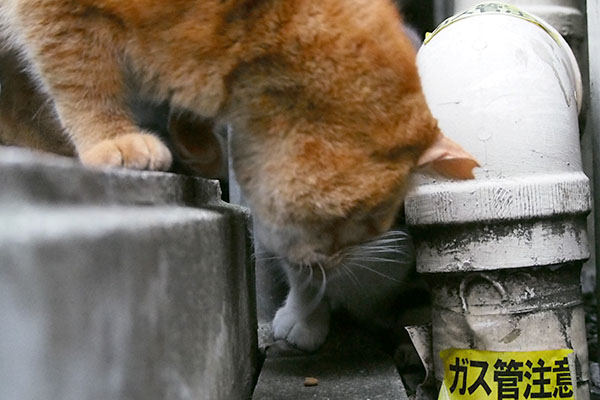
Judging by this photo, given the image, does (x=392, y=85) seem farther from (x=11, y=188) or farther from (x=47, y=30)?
(x=11, y=188)

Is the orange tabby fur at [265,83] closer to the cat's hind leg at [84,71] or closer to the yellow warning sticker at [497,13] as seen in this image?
the cat's hind leg at [84,71]

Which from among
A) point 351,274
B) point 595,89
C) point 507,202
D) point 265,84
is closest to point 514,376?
point 507,202

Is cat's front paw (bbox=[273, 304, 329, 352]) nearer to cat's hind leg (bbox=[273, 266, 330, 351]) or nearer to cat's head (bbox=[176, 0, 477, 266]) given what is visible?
cat's hind leg (bbox=[273, 266, 330, 351])

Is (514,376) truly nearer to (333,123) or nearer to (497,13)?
(333,123)

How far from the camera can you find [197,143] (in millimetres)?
1406

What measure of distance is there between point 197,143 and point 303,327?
66 centimetres

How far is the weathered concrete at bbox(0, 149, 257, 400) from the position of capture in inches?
17.8

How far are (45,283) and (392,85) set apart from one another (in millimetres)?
817

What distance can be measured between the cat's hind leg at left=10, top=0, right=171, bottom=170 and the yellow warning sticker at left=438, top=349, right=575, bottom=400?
0.80m

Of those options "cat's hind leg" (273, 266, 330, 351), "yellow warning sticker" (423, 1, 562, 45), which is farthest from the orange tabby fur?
"cat's hind leg" (273, 266, 330, 351)

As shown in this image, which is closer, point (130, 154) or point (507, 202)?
point (130, 154)

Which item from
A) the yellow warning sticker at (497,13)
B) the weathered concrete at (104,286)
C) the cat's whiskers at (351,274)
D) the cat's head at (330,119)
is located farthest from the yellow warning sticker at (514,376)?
the yellow warning sticker at (497,13)

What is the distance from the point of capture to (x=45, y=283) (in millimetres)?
470

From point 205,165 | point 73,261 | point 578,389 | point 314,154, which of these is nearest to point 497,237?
point 578,389
